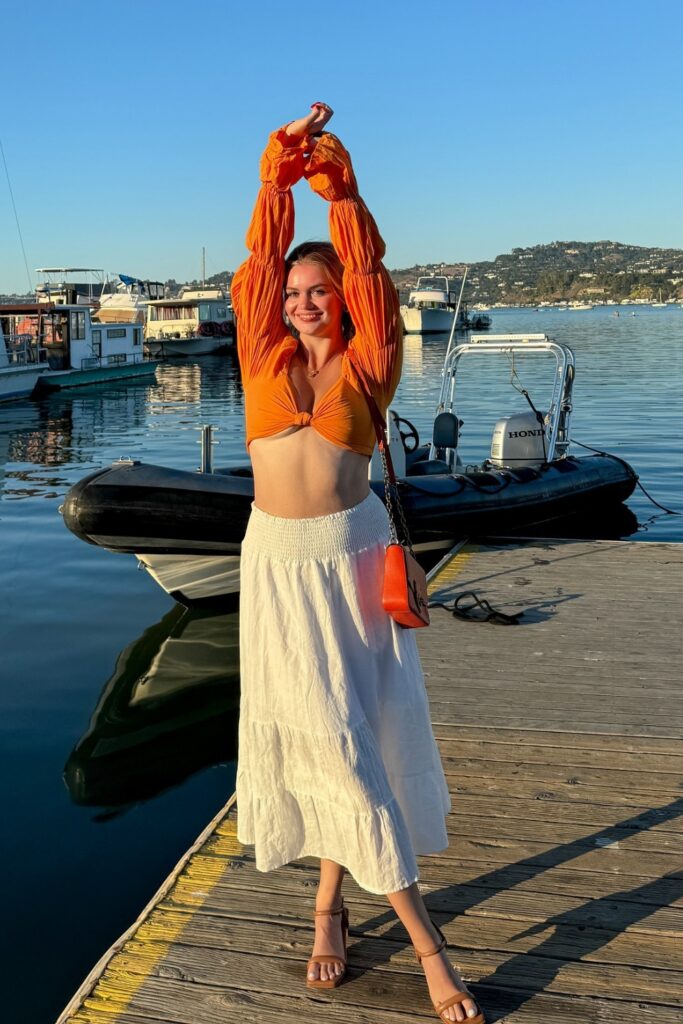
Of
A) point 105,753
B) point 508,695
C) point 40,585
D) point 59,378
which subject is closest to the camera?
point 508,695

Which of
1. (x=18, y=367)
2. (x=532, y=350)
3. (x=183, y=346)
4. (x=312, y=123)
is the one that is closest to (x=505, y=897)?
(x=312, y=123)

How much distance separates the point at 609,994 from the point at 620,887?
570mm

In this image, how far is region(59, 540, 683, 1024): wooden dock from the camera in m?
2.59

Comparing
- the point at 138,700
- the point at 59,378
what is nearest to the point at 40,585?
the point at 138,700

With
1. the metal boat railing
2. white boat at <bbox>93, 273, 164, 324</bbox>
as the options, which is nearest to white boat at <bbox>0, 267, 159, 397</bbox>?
white boat at <bbox>93, 273, 164, 324</bbox>

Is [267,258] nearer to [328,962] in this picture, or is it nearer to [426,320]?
[328,962]

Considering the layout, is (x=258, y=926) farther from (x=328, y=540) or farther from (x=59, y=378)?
(x=59, y=378)

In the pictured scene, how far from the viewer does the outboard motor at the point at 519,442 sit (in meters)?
10.7

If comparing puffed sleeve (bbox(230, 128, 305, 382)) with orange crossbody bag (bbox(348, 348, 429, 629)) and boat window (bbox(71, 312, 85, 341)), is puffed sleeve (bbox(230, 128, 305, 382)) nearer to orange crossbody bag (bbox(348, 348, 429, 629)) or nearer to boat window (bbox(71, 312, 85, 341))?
orange crossbody bag (bbox(348, 348, 429, 629))

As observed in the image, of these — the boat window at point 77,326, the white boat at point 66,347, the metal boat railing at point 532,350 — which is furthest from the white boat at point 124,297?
the metal boat railing at point 532,350

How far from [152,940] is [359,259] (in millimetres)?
2179

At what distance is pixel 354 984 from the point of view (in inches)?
104

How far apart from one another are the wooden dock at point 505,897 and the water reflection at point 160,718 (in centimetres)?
178

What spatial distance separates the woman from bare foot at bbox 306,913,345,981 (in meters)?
0.30
